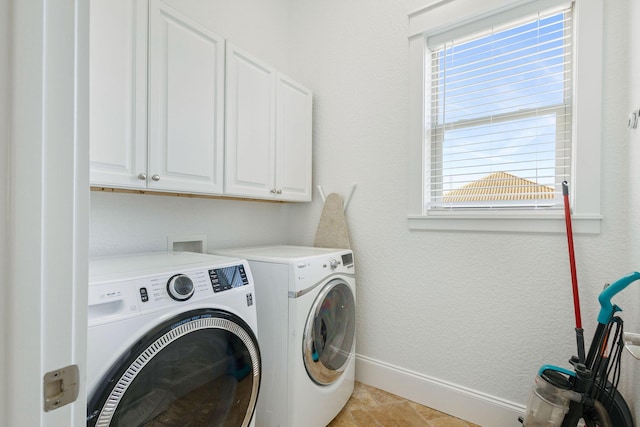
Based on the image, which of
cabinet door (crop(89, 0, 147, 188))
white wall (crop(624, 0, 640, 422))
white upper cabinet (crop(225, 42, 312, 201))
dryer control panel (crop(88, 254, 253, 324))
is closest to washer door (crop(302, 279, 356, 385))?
dryer control panel (crop(88, 254, 253, 324))

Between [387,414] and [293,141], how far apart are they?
181 centimetres

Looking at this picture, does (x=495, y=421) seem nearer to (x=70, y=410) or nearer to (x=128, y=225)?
(x=70, y=410)

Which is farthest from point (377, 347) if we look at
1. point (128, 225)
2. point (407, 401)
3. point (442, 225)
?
point (128, 225)

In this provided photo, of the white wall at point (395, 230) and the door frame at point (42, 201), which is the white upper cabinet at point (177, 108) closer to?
the white wall at point (395, 230)

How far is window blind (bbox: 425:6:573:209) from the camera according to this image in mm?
1620

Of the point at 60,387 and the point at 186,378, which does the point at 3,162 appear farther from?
the point at 186,378

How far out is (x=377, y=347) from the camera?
6.95ft

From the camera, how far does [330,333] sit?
177 centimetres

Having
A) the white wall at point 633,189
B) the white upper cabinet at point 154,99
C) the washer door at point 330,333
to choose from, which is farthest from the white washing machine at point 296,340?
the white wall at point 633,189

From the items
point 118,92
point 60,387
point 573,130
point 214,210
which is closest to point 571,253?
point 573,130

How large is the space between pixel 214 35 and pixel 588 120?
6.24 ft

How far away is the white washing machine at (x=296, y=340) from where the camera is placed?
→ 1485 millimetres

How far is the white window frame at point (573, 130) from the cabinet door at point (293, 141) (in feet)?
2.46

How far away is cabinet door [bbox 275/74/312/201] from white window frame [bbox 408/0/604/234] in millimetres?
751
